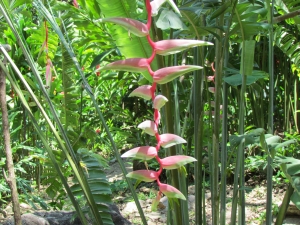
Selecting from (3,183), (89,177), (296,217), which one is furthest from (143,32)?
(296,217)

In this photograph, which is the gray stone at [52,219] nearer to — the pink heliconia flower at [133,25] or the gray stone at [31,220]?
the gray stone at [31,220]

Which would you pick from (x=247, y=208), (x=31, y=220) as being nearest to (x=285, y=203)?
(x=31, y=220)

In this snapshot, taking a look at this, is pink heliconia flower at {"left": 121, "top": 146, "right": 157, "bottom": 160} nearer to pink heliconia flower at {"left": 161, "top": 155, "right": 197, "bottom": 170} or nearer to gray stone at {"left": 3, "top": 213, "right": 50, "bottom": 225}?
pink heliconia flower at {"left": 161, "top": 155, "right": 197, "bottom": 170}

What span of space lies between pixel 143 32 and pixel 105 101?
2713mm

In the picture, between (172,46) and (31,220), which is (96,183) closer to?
(31,220)

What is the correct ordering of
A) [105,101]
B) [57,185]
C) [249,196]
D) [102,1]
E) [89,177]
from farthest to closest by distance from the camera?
[105,101] < [249,196] < [57,185] < [89,177] < [102,1]

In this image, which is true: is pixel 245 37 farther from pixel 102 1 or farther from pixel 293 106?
pixel 293 106

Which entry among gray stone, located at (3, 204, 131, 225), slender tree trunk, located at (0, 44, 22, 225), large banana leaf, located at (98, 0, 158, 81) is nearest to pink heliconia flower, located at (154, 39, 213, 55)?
large banana leaf, located at (98, 0, 158, 81)

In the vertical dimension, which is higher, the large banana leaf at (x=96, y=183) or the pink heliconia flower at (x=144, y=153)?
the pink heliconia flower at (x=144, y=153)

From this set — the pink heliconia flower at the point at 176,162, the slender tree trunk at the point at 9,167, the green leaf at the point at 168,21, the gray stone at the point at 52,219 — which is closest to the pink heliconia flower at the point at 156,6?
the green leaf at the point at 168,21

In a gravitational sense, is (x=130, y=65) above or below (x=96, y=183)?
above

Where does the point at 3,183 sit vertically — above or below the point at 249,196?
above

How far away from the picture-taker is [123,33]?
2.66 ft

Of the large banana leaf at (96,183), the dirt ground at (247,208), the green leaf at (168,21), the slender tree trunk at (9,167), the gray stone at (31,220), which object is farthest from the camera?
the dirt ground at (247,208)
